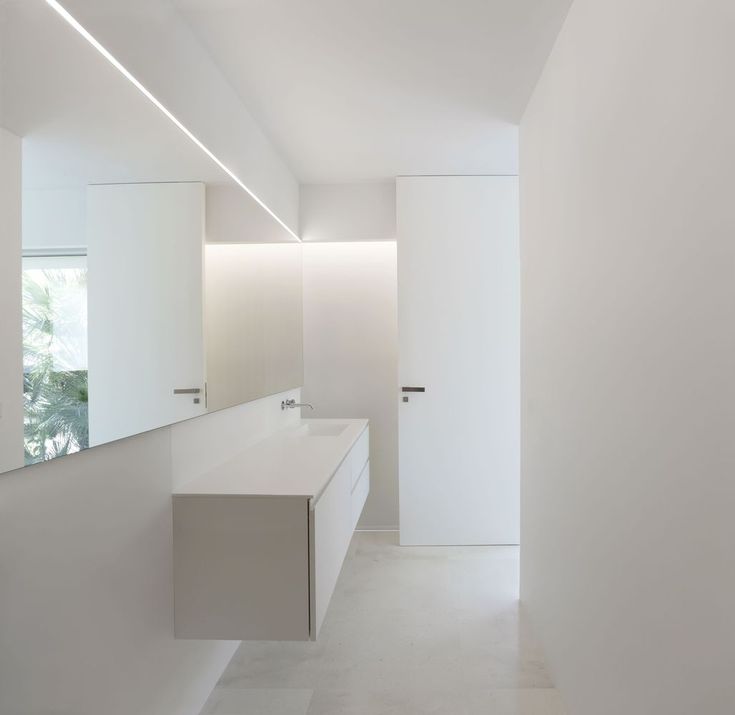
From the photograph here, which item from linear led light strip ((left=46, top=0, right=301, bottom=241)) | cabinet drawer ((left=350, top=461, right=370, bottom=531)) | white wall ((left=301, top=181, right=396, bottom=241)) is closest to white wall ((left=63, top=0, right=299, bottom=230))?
linear led light strip ((left=46, top=0, right=301, bottom=241))

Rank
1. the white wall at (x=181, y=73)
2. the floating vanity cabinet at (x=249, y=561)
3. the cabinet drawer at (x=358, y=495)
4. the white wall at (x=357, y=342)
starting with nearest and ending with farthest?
the white wall at (x=181, y=73) < the floating vanity cabinet at (x=249, y=561) < the cabinet drawer at (x=358, y=495) < the white wall at (x=357, y=342)

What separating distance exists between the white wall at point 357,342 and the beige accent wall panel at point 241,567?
8.42ft

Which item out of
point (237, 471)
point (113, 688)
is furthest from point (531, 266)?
Result: point (113, 688)

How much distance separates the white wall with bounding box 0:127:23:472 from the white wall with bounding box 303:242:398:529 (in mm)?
3371

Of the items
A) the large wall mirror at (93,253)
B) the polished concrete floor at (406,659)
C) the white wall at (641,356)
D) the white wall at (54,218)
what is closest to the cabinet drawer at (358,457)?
the polished concrete floor at (406,659)

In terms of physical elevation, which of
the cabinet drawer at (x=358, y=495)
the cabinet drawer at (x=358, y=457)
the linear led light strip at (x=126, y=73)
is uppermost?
the linear led light strip at (x=126, y=73)

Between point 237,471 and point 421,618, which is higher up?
point 237,471

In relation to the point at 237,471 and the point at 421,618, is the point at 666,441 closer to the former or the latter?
the point at 237,471

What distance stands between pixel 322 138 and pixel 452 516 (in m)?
2.58

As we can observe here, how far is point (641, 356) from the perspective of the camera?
1460mm

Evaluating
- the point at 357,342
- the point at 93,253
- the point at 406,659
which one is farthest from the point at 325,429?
the point at 93,253

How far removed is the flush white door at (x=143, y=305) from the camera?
154 cm

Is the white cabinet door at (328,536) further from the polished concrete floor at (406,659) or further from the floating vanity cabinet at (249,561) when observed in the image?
the polished concrete floor at (406,659)

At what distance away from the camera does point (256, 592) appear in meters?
1.97
